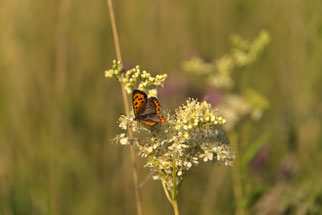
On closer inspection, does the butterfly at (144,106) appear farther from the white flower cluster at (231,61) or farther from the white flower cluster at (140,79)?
the white flower cluster at (231,61)

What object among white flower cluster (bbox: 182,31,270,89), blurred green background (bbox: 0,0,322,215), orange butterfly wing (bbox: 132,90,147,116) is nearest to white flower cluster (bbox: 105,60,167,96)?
orange butterfly wing (bbox: 132,90,147,116)

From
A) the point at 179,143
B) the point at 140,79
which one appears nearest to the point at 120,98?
the point at 140,79

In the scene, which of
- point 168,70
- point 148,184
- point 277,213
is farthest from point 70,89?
point 277,213

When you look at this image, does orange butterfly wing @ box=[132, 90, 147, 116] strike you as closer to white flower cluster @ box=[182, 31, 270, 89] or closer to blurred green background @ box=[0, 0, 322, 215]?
blurred green background @ box=[0, 0, 322, 215]

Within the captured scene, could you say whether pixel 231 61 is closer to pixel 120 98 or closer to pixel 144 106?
pixel 120 98

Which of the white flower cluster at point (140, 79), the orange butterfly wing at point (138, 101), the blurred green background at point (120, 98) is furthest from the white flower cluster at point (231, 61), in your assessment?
the orange butterfly wing at point (138, 101)

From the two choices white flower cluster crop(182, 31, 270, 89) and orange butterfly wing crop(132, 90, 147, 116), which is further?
white flower cluster crop(182, 31, 270, 89)
